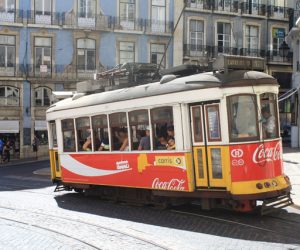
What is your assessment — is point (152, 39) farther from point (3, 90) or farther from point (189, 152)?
point (189, 152)

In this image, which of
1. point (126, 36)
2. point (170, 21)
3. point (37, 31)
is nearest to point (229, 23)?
point (170, 21)

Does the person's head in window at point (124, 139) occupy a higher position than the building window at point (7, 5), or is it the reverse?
the building window at point (7, 5)

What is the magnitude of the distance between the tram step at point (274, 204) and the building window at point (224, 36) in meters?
33.1

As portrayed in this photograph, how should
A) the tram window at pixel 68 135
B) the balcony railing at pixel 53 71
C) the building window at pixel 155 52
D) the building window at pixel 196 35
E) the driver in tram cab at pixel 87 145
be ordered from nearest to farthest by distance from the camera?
1. the driver in tram cab at pixel 87 145
2. the tram window at pixel 68 135
3. the balcony railing at pixel 53 71
4. the building window at pixel 155 52
5. the building window at pixel 196 35

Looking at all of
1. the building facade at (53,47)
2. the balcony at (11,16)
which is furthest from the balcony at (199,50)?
the balcony at (11,16)

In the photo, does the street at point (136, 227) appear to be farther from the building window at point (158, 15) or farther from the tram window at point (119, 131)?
the building window at point (158, 15)

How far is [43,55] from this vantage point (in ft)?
125

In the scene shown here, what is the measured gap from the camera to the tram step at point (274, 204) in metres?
10.2

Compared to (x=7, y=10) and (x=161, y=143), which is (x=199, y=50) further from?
(x=161, y=143)

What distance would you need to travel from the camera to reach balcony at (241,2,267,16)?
143 ft

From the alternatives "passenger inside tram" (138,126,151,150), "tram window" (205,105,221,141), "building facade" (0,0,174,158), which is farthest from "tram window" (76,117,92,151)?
"building facade" (0,0,174,158)

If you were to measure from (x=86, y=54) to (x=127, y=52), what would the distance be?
3.23 metres

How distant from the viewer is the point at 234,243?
28.1 feet

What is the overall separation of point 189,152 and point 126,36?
1192 inches
